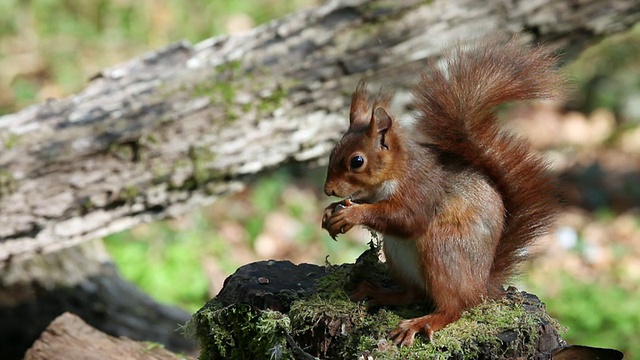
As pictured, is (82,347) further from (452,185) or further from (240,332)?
(452,185)

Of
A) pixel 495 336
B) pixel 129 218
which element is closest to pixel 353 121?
pixel 495 336

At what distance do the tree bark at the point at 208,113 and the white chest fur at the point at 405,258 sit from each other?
1419mm

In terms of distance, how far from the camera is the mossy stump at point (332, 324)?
6.34 feet

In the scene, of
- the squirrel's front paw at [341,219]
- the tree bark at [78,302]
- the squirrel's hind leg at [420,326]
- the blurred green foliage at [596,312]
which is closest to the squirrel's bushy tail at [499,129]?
the squirrel's hind leg at [420,326]

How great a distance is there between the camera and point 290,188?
6.09 meters

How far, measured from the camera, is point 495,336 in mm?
1942

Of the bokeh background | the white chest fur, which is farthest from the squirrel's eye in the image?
the bokeh background

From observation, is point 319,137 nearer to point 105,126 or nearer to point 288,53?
point 288,53

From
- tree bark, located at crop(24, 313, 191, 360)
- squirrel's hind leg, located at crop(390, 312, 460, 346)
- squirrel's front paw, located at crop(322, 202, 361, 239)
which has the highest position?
tree bark, located at crop(24, 313, 191, 360)

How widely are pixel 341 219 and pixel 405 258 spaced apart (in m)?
0.23

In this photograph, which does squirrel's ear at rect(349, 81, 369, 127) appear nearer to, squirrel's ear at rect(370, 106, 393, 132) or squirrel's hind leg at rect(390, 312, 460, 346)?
squirrel's ear at rect(370, 106, 393, 132)

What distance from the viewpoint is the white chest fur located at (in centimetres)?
205

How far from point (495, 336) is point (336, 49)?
1834 millimetres

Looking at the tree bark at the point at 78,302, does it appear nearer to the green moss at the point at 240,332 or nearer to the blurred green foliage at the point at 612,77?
the green moss at the point at 240,332
